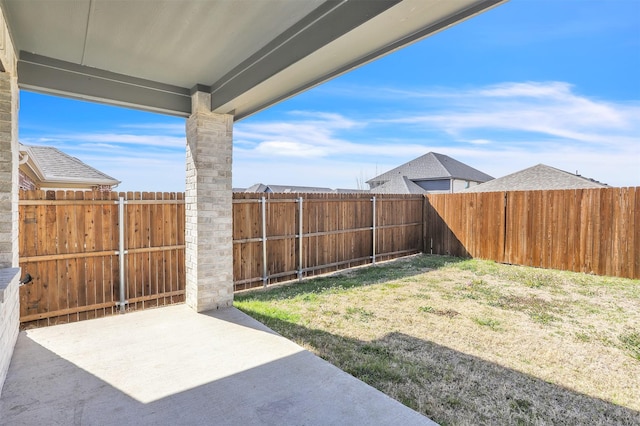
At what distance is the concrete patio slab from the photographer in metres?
2.29

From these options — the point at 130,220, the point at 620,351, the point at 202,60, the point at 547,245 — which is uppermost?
the point at 202,60

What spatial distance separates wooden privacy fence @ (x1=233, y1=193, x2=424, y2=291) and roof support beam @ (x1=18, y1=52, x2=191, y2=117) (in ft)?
6.28

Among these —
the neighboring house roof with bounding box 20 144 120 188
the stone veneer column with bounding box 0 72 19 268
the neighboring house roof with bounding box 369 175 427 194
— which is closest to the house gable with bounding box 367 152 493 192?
the neighboring house roof with bounding box 369 175 427 194

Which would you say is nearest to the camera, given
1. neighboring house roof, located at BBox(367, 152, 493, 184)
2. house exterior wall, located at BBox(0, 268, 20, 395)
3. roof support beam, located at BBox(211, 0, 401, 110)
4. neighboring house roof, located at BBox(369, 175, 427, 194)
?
roof support beam, located at BBox(211, 0, 401, 110)

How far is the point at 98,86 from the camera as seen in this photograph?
156 inches

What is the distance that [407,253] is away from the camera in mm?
9664

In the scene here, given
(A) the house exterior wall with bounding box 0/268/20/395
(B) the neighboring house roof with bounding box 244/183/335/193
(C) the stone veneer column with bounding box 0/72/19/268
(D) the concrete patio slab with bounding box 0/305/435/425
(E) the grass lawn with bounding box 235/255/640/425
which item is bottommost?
(E) the grass lawn with bounding box 235/255/640/425

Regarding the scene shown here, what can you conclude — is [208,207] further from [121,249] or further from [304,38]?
[304,38]

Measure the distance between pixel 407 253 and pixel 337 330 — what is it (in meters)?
6.13

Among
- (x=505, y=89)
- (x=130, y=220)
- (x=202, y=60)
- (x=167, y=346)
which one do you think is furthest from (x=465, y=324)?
(x=505, y=89)

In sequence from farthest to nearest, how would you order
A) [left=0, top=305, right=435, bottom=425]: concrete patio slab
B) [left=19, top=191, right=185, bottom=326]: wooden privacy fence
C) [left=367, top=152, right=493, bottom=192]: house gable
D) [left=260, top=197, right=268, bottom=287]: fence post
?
[left=367, top=152, right=493, bottom=192]: house gable
[left=260, top=197, right=268, bottom=287]: fence post
[left=19, top=191, right=185, bottom=326]: wooden privacy fence
[left=0, top=305, right=435, bottom=425]: concrete patio slab

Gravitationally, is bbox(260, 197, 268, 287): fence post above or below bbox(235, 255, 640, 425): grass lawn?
above

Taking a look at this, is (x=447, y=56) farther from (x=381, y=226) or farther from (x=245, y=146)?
(x=245, y=146)

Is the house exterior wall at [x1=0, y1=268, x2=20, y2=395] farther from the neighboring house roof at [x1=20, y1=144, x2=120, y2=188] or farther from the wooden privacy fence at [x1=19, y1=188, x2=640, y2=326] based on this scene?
the neighboring house roof at [x1=20, y1=144, x2=120, y2=188]
